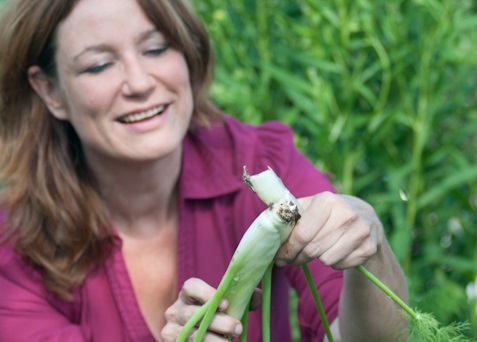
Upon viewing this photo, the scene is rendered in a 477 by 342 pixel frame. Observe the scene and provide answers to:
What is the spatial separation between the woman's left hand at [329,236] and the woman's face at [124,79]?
0.52 meters

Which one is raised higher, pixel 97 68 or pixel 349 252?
pixel 97 68

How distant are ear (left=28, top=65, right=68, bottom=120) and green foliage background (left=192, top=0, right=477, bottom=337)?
0.59 m

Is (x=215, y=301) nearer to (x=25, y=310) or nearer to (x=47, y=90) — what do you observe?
(x=25, y=310)

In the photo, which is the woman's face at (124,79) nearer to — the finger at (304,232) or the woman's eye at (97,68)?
the woman's eye at (97,68)

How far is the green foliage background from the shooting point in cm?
217

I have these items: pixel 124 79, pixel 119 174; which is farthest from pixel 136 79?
pixel 119 174

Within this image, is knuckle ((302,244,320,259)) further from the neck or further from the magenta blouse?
the neck

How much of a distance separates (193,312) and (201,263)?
0.59 m

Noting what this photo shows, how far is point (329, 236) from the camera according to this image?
1.08 m

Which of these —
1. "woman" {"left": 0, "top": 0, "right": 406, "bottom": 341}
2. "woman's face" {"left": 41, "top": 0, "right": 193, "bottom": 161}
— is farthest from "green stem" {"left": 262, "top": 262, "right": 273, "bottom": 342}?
"woman's face" {"left": 41, "top": 0, "right": 193, "bottom": 161}

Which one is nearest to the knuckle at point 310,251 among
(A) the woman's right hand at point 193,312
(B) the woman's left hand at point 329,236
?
(B) the woman's left hand at point 329,236

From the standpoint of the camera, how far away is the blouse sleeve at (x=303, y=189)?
1.49m

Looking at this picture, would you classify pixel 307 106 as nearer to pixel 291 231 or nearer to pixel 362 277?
pixel 362 277

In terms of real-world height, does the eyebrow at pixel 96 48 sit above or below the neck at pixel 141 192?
above
